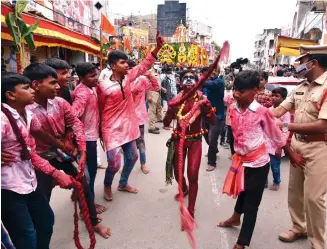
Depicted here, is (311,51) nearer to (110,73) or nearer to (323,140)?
(323,140)

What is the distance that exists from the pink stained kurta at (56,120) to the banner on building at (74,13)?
966cm

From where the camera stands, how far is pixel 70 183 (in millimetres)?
2164

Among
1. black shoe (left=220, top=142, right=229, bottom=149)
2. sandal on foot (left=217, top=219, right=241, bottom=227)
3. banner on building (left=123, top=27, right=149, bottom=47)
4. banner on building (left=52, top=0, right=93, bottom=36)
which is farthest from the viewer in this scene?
banner on building (left=123, top=27, right=149, bottom=47)

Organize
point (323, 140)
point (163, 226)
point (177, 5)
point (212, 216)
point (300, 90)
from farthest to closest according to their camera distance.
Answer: point (177, 5) → point (212, 216) → point (163, 226) → point (300, 90) → point (323, 140)

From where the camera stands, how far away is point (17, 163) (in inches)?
A: 77.0

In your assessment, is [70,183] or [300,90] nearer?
[70,183]

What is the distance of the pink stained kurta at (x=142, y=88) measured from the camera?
4395 mm

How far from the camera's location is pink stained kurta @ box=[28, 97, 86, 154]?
2.54m

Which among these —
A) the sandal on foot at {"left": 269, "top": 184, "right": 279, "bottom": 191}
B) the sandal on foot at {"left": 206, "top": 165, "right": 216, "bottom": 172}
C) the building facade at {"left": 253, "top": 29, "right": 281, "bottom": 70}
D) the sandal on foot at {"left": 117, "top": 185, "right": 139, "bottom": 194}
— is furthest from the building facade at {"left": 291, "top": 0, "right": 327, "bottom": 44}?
the sandal on foot at {"left": 117, "top": 185, "right": 139, "bottom": 194}

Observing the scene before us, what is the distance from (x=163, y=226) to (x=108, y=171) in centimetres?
106

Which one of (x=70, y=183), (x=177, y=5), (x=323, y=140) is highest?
(x=177, y=5)

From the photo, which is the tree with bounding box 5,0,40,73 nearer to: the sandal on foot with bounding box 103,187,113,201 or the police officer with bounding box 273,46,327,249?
the sandal on foot with bounding box 103,187,113,201

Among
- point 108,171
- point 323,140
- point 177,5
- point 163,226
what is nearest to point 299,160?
point 323,140

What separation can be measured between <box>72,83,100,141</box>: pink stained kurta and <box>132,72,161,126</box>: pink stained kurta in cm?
120
